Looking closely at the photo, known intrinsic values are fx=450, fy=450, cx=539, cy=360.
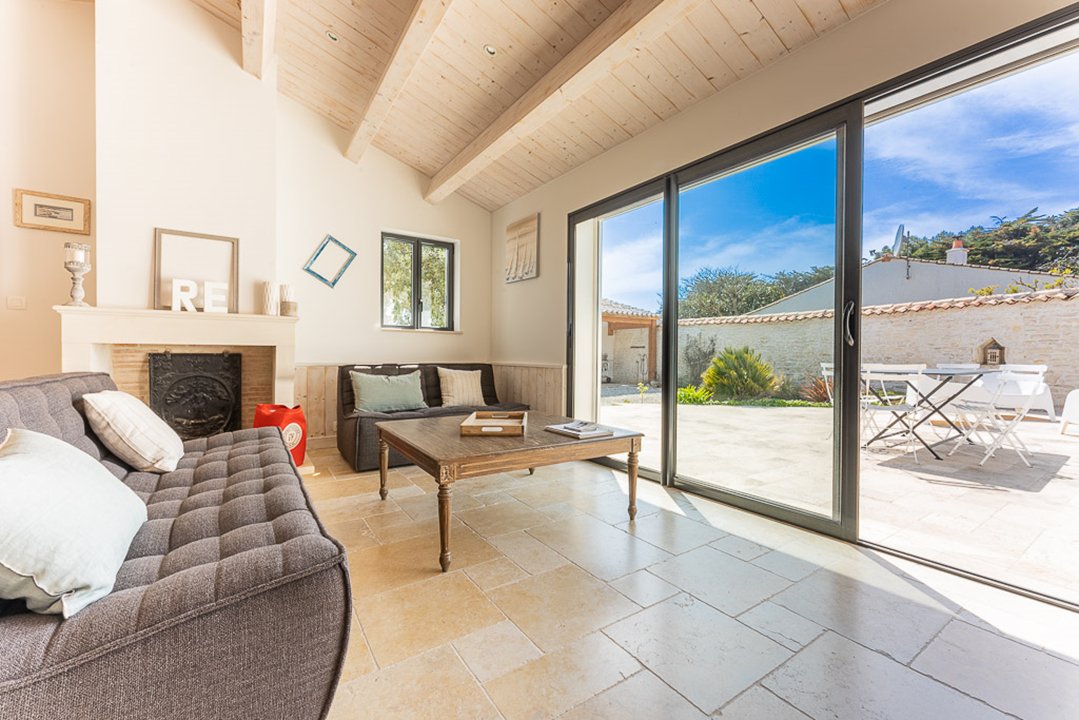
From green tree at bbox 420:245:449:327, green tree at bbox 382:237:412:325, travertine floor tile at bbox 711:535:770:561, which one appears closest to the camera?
travertine floor tile at bbox 711:535:770:561

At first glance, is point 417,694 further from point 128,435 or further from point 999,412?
point 999,412

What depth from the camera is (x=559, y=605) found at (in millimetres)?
1680

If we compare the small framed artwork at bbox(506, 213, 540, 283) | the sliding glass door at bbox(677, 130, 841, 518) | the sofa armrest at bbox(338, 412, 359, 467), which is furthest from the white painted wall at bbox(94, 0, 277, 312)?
the sliding glass door at bbox(677, 130, 841, 518)

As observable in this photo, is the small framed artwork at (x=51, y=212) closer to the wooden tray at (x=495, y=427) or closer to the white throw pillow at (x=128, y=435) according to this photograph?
the white throw pillow at (x=128, y=435)

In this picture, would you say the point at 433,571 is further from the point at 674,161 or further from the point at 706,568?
the point at 674,161

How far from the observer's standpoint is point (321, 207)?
4328 mm

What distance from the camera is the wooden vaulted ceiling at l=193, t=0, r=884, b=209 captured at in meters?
2.31

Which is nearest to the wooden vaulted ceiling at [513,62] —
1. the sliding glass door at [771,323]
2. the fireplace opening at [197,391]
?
the sliding glass door at [771,323]

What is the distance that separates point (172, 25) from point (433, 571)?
14.7 ft

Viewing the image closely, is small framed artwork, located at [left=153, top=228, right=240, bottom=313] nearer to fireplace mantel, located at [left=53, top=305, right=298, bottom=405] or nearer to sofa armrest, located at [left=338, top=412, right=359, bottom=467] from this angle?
fireplace mantel, located at [left=53, top=305, right=298, bottom=405]

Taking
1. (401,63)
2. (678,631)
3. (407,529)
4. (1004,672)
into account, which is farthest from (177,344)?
(1004,672)

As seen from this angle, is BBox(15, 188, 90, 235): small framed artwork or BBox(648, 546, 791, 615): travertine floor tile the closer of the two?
BBox(648, 546, 791, 615): travertine floor tile

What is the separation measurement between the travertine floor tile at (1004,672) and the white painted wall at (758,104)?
2.27 meters

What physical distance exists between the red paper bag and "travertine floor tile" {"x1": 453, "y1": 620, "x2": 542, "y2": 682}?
2.40 m
